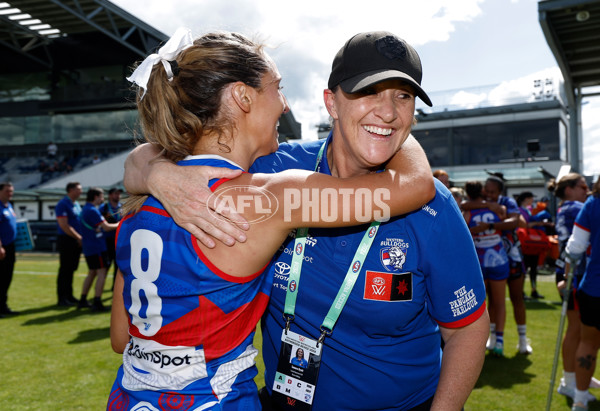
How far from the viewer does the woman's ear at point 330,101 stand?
6.18 ft

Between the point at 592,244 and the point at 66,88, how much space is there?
3845cm

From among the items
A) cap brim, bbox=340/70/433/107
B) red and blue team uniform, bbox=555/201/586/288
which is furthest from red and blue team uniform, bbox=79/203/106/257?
cap brim, bbox=340/70/433/107

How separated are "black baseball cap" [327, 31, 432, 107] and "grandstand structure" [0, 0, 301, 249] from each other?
29.5 meters

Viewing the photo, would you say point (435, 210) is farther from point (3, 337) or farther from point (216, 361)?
point (3, 337)

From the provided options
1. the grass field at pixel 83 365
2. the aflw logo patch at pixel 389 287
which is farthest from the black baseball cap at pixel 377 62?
the grass field at pixel 83 365

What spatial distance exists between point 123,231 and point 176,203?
0.75 feet

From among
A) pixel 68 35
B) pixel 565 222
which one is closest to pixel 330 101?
pixel 565 222

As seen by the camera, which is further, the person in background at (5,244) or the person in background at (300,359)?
the person in background at (5,244)

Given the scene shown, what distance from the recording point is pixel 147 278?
4.48 feet

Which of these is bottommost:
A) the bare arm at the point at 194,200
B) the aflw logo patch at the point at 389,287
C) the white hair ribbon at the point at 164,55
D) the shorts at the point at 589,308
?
the shorts at the point at 589,308

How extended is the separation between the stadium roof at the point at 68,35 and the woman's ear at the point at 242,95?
27.6 meters

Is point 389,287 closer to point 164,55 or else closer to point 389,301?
point 389,301

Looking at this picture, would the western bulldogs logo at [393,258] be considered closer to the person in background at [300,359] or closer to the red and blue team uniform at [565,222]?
the person in background at [300,359]

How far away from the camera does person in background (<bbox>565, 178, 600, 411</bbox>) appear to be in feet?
13.1
